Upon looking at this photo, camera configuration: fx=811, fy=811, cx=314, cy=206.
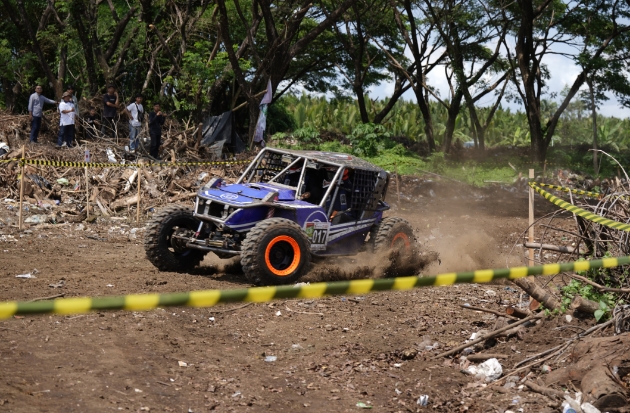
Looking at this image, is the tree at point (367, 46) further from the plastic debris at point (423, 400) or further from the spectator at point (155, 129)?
the plastic debris at point (423, 400)

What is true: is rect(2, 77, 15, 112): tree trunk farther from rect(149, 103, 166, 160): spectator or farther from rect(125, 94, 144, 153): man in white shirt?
rect(149, 103, 166, 160): spectator

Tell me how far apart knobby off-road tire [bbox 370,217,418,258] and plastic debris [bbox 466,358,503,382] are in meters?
5.04

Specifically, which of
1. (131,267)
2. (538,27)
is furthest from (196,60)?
(538,27)

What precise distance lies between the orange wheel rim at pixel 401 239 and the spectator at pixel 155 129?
8946 mm

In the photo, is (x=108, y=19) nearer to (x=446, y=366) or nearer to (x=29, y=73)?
(x=29, y=73)

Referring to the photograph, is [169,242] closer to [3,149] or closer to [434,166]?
[3,149]

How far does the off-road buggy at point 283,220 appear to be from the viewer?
32.4ft

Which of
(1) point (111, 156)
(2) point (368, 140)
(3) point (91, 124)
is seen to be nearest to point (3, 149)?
(1) point (111, 156)

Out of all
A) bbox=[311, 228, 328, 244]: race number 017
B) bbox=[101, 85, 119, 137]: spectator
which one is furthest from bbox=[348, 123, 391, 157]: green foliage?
bbox=[311, 228, 328, 244]: race number 017

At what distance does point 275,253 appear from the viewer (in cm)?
997

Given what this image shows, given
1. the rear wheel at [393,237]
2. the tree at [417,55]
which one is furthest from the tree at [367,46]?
the rear wheel at [393,237]

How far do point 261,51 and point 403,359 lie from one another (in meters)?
23.9

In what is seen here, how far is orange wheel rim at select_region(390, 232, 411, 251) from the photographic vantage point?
11.6 metres

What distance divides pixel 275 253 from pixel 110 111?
11130mm
